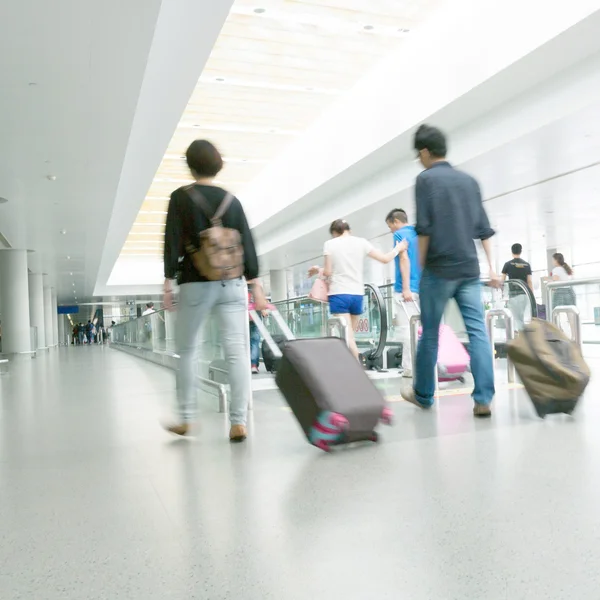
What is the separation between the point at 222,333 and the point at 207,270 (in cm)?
48

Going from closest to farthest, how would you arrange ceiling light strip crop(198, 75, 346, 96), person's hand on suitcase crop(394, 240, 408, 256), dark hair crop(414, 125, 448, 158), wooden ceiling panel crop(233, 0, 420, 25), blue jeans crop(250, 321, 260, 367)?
dark hair crop(414, 125, 448, 158) → person's hand on suitcase crop(394, 240, 408, 256) → blue jeans crop(250, 321, 260, 367) → wooden ceiling panel crop(233, 0, 420, 25) → ceiling light strip crop(198, 75, 346, 96)

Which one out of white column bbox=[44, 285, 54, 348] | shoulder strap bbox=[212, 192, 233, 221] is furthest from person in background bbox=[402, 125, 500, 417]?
white column bbox=[44, 285, 54, 348]

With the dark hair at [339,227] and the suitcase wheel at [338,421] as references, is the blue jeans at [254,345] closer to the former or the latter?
the dark hair at [339,227]

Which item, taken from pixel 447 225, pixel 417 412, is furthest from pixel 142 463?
pixel 447 225

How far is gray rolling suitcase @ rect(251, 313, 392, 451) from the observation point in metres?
3.20

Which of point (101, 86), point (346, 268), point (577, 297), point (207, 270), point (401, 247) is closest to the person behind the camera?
point (207, 270)

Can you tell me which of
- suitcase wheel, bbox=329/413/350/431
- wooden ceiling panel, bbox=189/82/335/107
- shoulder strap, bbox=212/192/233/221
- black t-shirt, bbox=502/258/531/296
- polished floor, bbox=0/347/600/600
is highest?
wooden ceiling panel, bbox=189/82/335/107

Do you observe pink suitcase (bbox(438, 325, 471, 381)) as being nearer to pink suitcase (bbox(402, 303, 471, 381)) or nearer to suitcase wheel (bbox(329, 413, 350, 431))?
pink suitcase (bbox(402, 303, 471, 381))

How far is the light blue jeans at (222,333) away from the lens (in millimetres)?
3738

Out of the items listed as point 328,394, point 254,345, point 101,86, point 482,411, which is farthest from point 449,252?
point 101,86

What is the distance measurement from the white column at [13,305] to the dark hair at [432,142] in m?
22.0

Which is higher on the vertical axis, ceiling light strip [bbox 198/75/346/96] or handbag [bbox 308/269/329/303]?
ceiling light strip [bbox 198/75/346/96]

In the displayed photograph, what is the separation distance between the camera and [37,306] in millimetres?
32281

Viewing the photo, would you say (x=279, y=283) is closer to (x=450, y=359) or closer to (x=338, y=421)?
(x=450, y=359)
